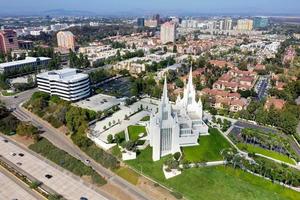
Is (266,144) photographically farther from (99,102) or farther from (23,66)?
(23,66)

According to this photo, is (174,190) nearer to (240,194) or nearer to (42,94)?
(240,194)

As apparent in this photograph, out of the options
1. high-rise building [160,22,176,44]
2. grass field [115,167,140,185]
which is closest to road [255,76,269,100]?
grass field [115,167,140,185]

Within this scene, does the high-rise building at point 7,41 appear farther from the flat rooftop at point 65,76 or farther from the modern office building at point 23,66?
the flat rooftop at point 65,76

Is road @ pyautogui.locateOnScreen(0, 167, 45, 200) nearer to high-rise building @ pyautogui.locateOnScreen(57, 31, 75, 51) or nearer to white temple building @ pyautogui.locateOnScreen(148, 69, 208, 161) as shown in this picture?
white temple building @ pyautogui.locateOnScreen(148, 69, 208, 161)

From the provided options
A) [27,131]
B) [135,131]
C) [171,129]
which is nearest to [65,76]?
[27,131]

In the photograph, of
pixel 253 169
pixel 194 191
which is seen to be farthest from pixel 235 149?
pixel 194 191

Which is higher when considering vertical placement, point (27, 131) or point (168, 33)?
point (168, 33)
